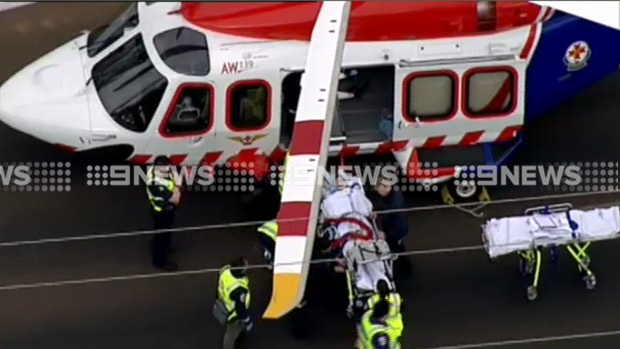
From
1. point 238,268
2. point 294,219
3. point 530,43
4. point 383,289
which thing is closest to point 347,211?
point 383,289

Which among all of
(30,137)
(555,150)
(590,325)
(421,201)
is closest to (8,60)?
(30,137)

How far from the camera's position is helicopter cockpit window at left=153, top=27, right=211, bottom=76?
11.6m

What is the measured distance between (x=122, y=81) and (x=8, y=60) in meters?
2.52

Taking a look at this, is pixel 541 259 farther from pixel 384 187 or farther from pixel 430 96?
pixel 430 96

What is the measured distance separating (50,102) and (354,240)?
3.32 metres

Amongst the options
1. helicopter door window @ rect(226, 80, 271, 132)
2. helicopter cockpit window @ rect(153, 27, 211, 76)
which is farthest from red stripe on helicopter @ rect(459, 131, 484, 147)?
helicopter cockpit window @ rect(153, 27, 211, 76)

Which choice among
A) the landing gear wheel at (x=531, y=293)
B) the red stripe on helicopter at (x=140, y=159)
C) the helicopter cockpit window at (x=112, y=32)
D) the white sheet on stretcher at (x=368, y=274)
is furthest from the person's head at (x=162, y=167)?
the landing gear wheel at (x=531, y=293)

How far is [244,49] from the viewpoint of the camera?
11469 millimetres

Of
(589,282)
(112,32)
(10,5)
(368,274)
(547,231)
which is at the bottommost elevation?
(589,282)

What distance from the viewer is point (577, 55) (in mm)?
11969

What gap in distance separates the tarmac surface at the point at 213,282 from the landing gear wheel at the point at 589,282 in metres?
0.05

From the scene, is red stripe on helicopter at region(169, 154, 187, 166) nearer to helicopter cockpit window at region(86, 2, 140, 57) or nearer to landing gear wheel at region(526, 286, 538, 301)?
helicopter cockpit window at region(86, 2, 140, 57)

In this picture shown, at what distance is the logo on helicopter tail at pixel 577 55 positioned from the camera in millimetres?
11906

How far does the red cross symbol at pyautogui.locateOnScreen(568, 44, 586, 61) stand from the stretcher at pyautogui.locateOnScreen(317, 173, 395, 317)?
2.54 m
